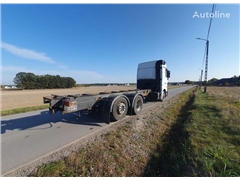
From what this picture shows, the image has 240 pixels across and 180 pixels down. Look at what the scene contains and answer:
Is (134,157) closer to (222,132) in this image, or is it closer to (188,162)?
(188,162)

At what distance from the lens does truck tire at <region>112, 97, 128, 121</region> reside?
4.86m

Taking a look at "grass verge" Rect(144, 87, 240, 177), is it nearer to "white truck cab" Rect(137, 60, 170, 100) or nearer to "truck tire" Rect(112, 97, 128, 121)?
"truck tire" Rect(112, 97, 128, 121)

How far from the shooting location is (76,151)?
2887 millimetres

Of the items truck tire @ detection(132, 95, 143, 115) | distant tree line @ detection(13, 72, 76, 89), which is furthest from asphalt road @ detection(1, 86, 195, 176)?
distant tree line @ detection(13, 72, 76, 89)

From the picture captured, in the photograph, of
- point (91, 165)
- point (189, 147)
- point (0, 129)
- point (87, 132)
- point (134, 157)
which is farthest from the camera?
point (0, 129)

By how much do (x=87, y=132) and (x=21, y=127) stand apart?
9.20 ft

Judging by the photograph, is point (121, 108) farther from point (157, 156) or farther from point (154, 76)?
point (154, 76)

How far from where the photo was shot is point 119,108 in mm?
5051

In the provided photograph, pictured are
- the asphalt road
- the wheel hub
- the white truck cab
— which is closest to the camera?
the asphalt road

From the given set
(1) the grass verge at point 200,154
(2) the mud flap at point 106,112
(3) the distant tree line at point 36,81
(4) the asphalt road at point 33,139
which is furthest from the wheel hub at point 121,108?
(3) the distant tree line at point 36,81

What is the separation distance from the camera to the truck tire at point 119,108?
4.86 m

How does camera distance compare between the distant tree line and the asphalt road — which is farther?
the distant tree line

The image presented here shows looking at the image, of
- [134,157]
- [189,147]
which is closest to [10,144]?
[134,157]

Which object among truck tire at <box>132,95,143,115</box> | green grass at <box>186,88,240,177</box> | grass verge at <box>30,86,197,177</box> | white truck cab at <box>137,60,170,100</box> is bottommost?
grass verge at <box>30,86,197,177</box>
